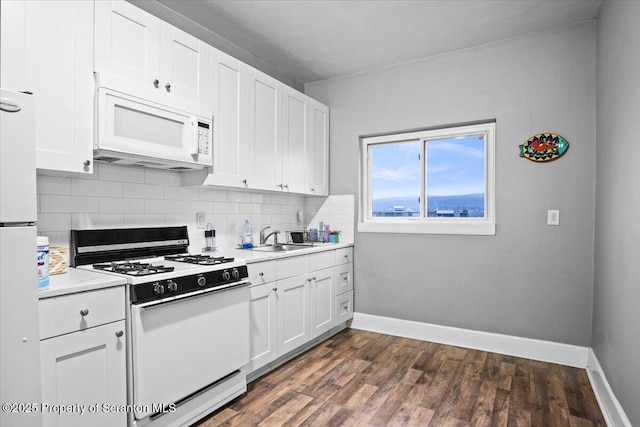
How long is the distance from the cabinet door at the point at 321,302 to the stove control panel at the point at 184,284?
958 mm

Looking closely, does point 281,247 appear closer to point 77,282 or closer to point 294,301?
Answer: point 294,301

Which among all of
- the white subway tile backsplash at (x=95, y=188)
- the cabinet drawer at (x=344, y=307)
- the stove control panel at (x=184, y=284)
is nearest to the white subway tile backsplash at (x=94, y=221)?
the white subway tile backsplash at (x=95, y=188)

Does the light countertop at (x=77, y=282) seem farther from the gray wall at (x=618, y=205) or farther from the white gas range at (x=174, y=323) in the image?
the gray wall at (x=618, y=205)

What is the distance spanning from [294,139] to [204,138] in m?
1.16

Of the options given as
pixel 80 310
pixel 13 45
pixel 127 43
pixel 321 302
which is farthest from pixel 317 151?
pixel 80 310

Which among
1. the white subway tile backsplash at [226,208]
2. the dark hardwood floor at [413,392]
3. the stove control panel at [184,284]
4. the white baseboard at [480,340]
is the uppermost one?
the white subway tile backsplash at [226,208]

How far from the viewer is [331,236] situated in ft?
12.8

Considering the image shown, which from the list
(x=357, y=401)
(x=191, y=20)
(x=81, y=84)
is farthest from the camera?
(x=191, y=20)

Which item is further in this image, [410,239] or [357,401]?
[410,239]

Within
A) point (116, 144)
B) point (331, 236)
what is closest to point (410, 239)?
point (331, 236)

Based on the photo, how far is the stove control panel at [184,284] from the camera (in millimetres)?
1753

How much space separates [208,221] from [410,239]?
191 centimetres

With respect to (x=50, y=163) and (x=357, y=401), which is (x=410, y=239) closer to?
(x=357, y=401)

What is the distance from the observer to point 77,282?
163 cm
